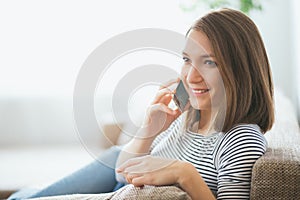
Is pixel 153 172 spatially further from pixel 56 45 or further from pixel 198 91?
pixel 56 45

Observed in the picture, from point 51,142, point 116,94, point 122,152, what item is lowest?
point 51,142

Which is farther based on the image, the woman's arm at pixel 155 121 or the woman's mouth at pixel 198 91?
the woman's arm at pixel 155 121

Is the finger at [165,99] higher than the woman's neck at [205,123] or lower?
higher

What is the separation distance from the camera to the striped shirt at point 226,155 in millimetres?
1113

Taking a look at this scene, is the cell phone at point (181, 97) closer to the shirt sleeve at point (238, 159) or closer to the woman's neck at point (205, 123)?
the woman's neck at point (205, 123)

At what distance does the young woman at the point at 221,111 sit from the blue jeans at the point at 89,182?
16.0 inches

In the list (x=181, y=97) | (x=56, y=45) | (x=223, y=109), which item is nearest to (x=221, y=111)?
(x=223, y=109)

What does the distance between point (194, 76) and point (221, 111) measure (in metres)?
0.12

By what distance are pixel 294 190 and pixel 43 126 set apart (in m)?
2.82

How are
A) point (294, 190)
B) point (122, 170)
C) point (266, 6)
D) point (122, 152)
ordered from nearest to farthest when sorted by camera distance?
point (294, 190) → point (122, 170) → point (122, 152) → point (266, 6)

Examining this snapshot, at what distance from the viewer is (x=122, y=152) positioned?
1598 millimetres

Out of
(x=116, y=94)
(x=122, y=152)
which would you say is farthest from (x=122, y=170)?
(x=122, y=152)

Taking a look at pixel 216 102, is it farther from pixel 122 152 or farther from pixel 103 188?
pixel 103 188

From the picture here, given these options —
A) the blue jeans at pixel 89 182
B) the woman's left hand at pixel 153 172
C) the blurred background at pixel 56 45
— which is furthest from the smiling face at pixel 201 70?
the blurred background at pixel 56 45
